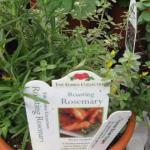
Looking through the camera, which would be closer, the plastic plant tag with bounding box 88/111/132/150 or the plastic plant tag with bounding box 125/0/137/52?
the plastic plant tag with bounding box 88/111/132/150

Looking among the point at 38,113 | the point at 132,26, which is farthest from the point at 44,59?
the point at 132,26

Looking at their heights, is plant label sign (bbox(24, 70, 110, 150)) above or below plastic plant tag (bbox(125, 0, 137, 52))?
below

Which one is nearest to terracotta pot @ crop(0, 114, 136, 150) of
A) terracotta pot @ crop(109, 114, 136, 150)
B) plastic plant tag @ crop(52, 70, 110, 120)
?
terracotta pot @ crop(109, 114, 136, 150)

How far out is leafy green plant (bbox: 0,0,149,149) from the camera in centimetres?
70

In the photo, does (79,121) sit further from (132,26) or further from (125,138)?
(132,26)

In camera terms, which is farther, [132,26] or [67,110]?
[132,26]

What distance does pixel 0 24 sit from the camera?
0.71 meters

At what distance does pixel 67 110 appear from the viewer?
27.7 inches

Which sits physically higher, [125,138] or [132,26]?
[132,26]

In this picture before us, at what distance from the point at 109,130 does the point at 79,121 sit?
6 centimetres

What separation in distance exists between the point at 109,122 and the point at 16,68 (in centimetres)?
22

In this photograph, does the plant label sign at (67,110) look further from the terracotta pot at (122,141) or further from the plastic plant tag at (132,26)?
the plastic plant tag at (132,26)

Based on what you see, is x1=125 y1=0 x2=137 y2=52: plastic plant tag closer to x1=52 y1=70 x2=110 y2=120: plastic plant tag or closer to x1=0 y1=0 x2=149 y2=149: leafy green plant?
x1=0 y1=0 x2=149 y2=149: leafy green plant

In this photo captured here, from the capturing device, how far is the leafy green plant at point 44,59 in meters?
0.70
